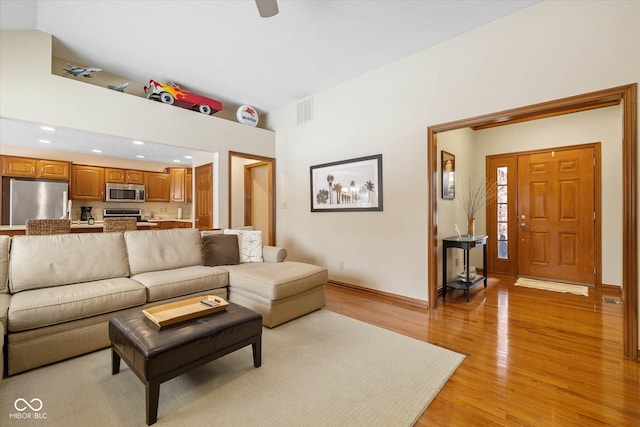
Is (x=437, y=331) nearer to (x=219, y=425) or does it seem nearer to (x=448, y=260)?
(x=448, y=260)

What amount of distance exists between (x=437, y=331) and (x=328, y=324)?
3.37ft

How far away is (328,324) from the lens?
2.80 meters

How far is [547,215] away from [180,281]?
526cm

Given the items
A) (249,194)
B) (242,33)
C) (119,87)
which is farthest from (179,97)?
(249,194)

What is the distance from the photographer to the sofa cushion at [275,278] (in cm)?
268

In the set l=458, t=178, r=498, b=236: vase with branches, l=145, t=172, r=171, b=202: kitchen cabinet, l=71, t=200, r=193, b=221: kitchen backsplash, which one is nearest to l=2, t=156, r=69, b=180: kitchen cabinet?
l=71, t=200, r=193, b=221: kitchen backsplash

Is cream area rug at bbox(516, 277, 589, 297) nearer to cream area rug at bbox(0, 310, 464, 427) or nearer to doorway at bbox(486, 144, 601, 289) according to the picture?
doorway at bbox(486, 144, 601, 289)

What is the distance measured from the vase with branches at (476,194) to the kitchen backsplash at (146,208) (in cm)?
653

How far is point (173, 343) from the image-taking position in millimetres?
1558

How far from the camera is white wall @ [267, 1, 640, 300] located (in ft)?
7.74

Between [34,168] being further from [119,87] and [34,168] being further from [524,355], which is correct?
[524,355]

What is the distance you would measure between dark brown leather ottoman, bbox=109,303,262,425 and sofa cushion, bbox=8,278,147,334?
0.48 metres

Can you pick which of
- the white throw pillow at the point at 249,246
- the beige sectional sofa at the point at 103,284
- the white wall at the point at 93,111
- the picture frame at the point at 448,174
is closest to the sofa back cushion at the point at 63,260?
the beige sectional sofa at the point at 103,284

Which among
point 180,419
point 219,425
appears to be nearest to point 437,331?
point 219,425
